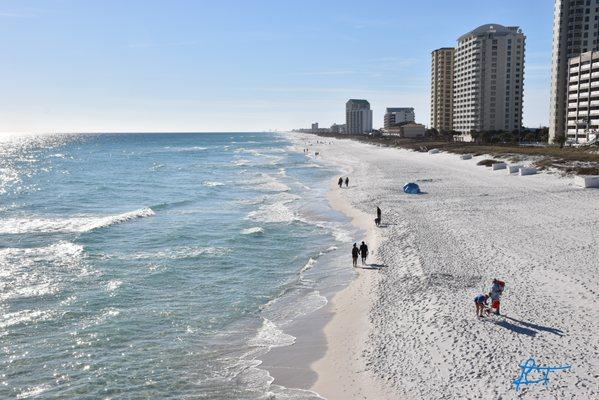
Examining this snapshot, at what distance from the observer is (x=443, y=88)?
586ft

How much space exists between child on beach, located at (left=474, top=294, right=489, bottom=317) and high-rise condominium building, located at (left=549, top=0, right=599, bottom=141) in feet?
356

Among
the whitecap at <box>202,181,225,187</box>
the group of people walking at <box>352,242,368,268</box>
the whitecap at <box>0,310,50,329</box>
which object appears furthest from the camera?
the whitecap at <box>202,181,225,187</box>

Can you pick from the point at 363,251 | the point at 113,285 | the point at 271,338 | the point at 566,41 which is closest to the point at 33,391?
the point at 271,338

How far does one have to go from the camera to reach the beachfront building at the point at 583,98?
95625 millimetres

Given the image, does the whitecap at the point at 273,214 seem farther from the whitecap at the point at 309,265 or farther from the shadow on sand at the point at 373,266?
the shadow on sand at the point at 373,266

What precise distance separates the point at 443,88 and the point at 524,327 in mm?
175542

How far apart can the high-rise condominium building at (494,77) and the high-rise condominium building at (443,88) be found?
26.2m

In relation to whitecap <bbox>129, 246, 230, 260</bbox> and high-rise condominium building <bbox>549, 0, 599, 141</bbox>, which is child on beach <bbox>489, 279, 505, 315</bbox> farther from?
high-rise condominium building <bbox>549, 0, 599, 141</bbox>

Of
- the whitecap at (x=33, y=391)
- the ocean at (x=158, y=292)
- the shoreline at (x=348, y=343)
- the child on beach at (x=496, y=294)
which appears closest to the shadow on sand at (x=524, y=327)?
the child on beach at (x=496, y=294)

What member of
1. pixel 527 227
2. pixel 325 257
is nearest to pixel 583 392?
pixel 325 257

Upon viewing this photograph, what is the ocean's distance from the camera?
1370cm
